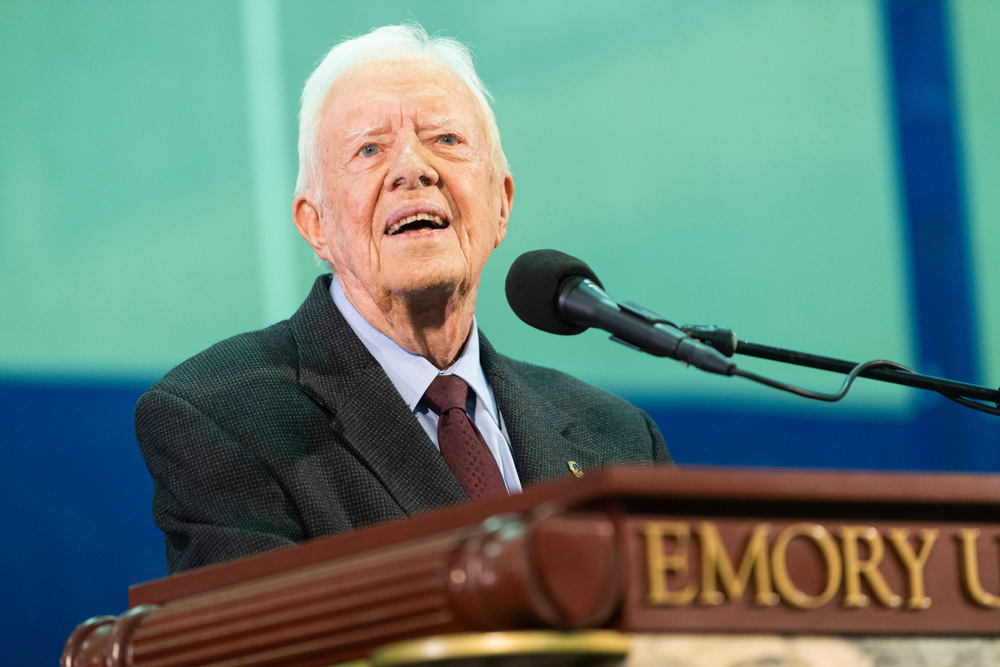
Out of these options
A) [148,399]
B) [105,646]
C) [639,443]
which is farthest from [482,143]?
[105,646]

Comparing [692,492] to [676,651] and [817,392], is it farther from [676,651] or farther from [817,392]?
[817,392]

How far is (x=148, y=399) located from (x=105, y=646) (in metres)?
0.66

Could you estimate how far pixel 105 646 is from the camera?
3.26 feet

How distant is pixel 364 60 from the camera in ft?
6.51

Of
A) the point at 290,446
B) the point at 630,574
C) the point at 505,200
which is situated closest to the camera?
the point at 630,574

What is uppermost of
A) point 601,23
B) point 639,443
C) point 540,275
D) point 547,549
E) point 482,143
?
point 601,23

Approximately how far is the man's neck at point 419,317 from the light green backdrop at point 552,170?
1.95 feet

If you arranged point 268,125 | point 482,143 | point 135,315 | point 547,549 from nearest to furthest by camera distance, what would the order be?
point 547,549 < point 482,143 < point 135,315 < point 268,125

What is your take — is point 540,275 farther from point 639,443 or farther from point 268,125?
point 268,125

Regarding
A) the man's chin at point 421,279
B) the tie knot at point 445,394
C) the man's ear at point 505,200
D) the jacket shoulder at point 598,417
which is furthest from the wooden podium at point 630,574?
the man's ear at point 505,200

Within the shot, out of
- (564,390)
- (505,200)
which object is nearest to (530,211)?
(505,200)

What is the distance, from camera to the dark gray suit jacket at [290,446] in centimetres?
145

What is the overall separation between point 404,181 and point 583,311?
0.71 m

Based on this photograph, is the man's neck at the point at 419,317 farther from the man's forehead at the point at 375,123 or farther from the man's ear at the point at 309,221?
the man's forehead at the point at 375,123
